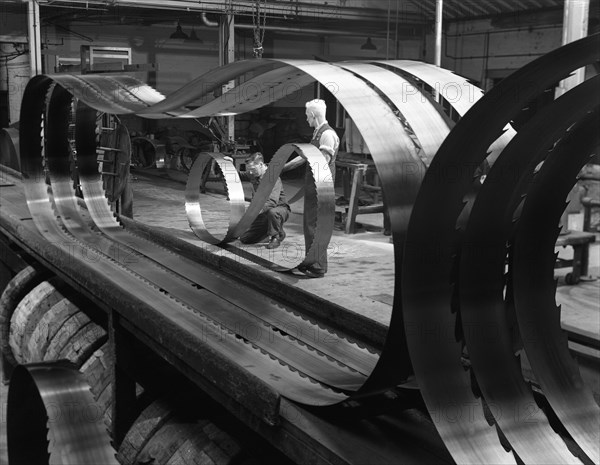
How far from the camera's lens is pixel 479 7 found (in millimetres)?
14617

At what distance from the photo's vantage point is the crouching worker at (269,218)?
730cm

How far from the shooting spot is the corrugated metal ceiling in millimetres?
13202

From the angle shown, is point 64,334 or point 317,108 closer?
point 64,334

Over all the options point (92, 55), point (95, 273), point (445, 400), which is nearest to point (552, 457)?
point (445, 400)

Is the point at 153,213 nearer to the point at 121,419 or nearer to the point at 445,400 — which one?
the point at 121,419

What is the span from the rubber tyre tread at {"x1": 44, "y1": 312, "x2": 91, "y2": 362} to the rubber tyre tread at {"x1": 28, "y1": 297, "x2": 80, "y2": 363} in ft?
0.12

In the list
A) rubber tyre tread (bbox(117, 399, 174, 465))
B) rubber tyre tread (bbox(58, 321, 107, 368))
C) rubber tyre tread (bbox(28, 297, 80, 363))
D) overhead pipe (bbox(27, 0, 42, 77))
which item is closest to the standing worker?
rubber tyre tread (bbox(28, 297, 80, 363))

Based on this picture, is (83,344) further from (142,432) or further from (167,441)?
(167,441)

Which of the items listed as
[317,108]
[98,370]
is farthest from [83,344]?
[317,108]

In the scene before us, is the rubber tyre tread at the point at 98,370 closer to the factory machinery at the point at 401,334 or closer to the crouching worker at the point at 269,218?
the factory machinery at the point at 401,334

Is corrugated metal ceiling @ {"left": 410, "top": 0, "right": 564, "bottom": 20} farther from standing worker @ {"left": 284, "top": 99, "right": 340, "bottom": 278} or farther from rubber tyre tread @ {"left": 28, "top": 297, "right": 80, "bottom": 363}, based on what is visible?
rubber tyre tread @ {"left": 28, "top": 297, "right": 80, "bottom": 363}

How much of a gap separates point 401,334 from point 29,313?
320 cm

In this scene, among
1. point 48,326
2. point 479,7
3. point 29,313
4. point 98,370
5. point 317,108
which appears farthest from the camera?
point 479,7

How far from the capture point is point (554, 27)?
1311 cm
